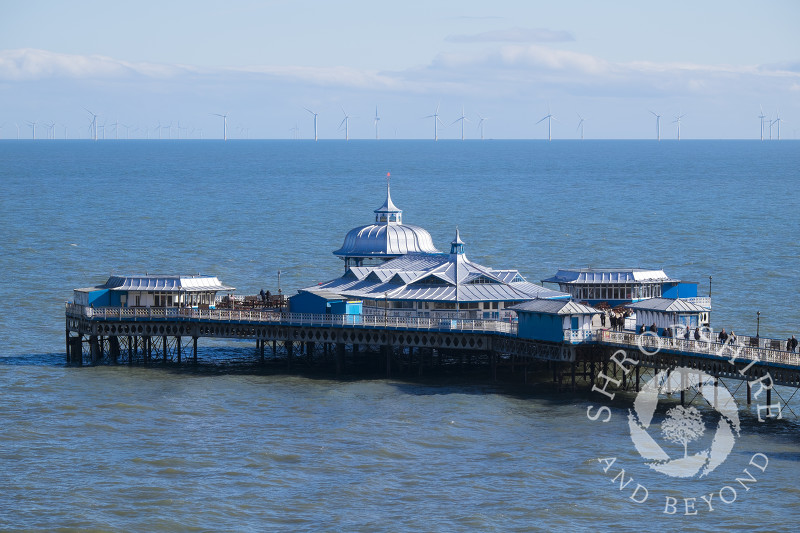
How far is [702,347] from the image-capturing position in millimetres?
76125

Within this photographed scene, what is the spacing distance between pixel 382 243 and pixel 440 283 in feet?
36.5

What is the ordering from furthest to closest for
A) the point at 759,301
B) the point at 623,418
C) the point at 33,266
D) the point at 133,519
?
1. the point at 33,266
2. the point at 759,301
3. the point at 623,418
4. the point at 133,519

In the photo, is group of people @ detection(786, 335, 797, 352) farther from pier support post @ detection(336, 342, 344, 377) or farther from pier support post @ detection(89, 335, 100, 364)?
pier support post @ detection(89, 335, 100, 364)

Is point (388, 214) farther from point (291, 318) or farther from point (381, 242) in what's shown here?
point (291, 318)

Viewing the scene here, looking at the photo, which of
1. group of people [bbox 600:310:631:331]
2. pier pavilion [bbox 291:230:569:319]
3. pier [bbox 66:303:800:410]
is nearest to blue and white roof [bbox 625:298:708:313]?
group of people [bbox 600:310:631:331]

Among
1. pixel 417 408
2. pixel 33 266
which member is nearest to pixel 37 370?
pixel 417 408

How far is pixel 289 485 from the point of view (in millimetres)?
62625

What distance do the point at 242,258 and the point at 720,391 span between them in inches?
2977

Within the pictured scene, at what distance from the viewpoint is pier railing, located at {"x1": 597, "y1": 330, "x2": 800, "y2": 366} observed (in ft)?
237

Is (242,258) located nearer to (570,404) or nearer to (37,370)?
(37,370)

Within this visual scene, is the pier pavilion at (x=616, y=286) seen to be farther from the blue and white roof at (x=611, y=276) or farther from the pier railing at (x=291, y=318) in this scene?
the pier railing at (x=291, y=318)

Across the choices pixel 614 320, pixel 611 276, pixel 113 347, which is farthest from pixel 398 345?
pixel 113 347

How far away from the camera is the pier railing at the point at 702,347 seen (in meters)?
72.1

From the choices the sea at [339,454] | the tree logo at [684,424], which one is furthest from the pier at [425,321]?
the sea at [339,454]
